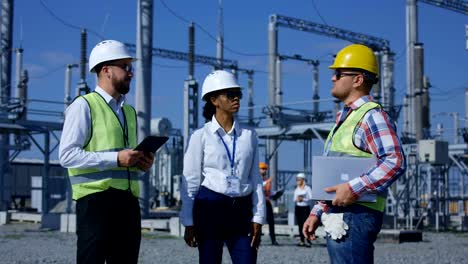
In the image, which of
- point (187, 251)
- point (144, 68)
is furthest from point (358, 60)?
point (144, 68)

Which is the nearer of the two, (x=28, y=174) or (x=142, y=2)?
(x=142, y=2)

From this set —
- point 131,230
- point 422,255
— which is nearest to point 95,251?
point 131,230

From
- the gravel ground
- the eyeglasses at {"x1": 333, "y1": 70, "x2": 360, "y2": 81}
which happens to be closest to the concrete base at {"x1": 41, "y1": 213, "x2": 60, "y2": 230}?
the gravel ground

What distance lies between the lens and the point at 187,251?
13133 millimetres

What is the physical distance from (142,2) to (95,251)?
1529cm

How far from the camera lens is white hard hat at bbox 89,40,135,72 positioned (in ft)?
14.9

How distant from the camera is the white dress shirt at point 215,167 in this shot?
189 inches

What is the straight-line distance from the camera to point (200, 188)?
4.84 metres

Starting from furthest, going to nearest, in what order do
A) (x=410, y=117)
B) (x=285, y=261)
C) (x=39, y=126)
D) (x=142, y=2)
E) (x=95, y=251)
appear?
(x=410, y=117)
(x=39, y=126)
(x=142, y=2)
(x=285, y=261)
(x=95, y=251)

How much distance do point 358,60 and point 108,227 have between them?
1680 mm

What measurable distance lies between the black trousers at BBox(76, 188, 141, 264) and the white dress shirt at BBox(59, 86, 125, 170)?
0.19m

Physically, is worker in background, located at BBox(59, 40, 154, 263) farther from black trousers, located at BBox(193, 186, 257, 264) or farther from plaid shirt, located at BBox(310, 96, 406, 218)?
plaid shirt, located at BBox(310, 96, 406, 218)

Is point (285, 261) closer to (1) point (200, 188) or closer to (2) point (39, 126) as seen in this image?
(1) point (200, 188)

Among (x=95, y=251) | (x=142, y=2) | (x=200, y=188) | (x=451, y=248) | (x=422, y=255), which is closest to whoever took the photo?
(x=95, y=251)
